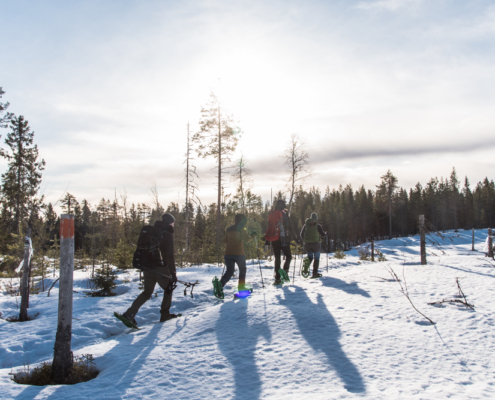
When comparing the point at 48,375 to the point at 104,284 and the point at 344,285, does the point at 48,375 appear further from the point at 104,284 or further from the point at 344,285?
the point at 104,284

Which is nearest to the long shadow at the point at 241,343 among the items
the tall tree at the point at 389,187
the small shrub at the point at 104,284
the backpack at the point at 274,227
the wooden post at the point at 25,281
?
the backpack at the point at 274,227

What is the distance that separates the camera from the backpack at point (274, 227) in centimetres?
784

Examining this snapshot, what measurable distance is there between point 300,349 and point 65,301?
3.01 meters

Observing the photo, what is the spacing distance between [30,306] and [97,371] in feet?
19.9

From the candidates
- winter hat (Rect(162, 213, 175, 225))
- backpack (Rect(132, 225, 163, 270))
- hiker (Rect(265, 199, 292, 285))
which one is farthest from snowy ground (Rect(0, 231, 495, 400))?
winter hat (Rect(162, 213, 175, 225))

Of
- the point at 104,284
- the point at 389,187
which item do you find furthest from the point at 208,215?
the point at 389,187

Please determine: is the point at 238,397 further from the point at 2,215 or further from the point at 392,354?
the point at 2,215

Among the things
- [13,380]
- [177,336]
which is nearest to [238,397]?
[177,336]

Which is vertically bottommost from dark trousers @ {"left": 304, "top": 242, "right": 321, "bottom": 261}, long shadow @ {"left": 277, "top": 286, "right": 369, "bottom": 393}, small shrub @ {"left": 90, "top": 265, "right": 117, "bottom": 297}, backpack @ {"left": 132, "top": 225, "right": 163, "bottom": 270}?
small shrub @ {"left": 90, "top": 265, "right": 117, "bottom": 297}

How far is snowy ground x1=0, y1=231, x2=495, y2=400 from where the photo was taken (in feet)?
9.22

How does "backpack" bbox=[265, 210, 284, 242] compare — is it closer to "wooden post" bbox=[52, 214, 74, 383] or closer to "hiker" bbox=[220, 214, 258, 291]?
"hiker" bbox=[220, 214, 258, 291]

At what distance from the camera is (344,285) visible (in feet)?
23.2

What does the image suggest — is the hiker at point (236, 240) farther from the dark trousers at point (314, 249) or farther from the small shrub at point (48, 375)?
the small shrub at point (48, 375)

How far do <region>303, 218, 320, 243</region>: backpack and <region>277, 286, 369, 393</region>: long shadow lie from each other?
295cm
